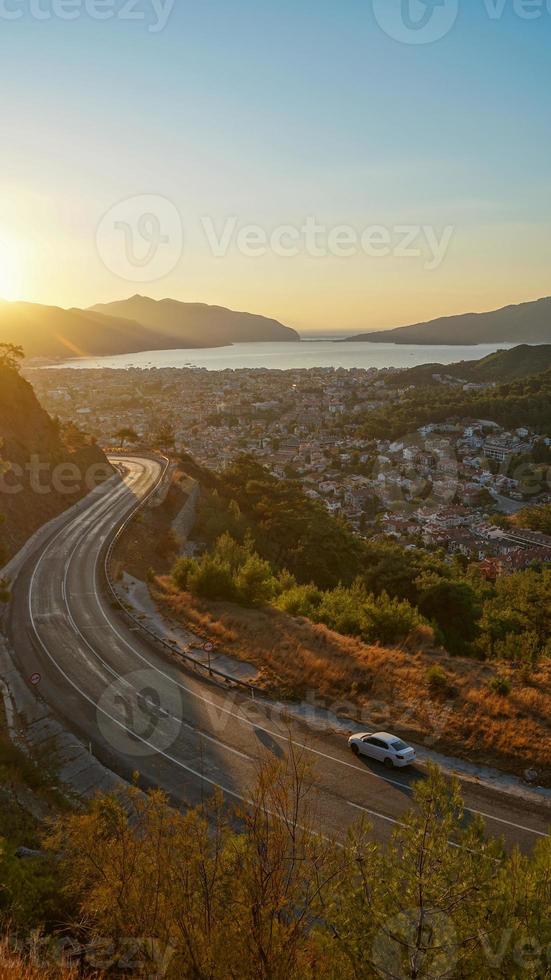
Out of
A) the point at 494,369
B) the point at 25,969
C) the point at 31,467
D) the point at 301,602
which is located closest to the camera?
the point at 25,969

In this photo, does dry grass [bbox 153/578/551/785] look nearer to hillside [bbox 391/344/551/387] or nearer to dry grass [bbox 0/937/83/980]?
dry grass [bbox 0/937/83/980]

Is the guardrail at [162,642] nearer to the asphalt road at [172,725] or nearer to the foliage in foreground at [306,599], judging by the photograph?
the asphalt road at [172,725]

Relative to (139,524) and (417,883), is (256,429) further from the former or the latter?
(417,883)

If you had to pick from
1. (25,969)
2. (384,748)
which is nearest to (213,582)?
(384,748)

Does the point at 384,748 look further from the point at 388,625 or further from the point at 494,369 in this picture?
the point at 494,369

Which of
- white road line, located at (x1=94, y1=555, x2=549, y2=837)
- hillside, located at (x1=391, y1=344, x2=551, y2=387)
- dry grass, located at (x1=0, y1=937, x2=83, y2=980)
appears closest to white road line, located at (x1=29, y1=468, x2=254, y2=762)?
white road line, located at (x1=94, y1=555, x2=549, y2=837)

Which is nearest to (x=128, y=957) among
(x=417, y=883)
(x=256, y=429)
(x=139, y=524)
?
(x=417, y=883)
